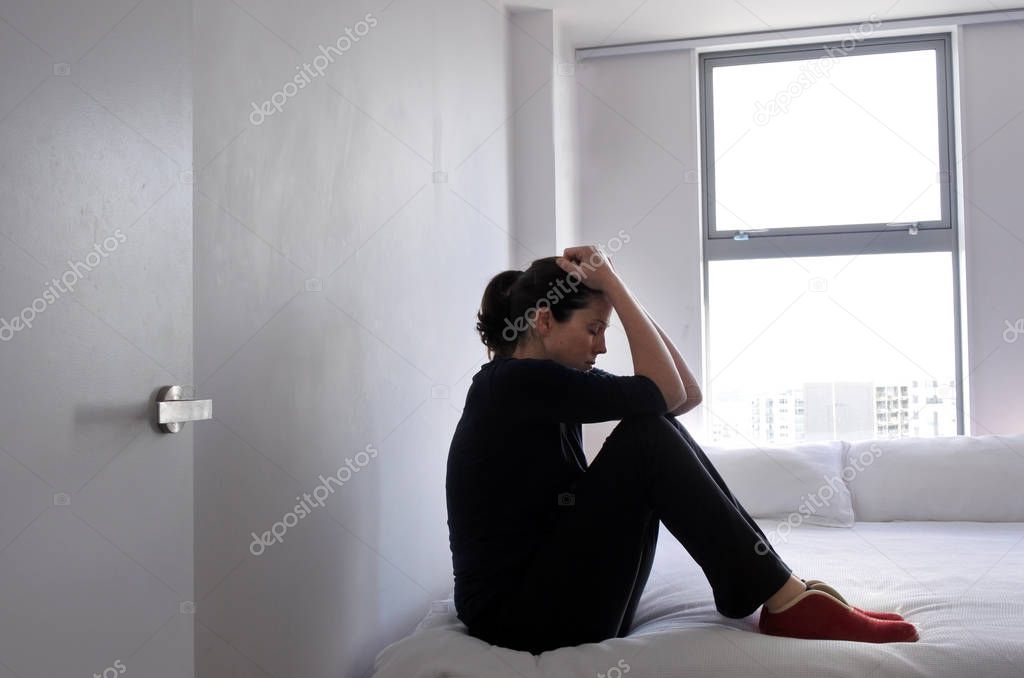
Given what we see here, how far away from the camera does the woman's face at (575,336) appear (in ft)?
5.59

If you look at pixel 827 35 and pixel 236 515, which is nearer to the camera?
pixel 236 515

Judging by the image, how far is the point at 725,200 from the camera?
3.55 metres

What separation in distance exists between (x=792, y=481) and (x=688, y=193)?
1217mm

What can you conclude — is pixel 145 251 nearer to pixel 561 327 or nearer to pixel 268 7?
pixel 268 7

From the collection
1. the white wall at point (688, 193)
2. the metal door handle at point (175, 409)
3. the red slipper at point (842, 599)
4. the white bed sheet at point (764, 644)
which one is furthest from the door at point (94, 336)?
the white wall at point (688, 193)

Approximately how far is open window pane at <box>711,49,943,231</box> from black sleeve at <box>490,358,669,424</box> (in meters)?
2.15

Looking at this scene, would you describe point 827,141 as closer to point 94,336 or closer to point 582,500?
point 582,500

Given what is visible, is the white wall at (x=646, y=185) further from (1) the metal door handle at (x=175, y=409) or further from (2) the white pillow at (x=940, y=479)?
(1) the metal door handle at (x=175, y=409)

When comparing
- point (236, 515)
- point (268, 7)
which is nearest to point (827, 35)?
point (268, 7)

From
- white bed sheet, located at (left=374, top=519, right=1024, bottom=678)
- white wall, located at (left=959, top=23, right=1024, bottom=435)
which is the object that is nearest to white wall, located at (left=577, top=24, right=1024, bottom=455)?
white wall, located at (left=959, top=23, right=1024, bottom=435)

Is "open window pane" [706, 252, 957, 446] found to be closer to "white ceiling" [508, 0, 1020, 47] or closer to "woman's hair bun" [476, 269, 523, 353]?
"white ceiling" [508, 0, 1020, 47]

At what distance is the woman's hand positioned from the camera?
169cm

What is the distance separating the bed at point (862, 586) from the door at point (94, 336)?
23.7 inches

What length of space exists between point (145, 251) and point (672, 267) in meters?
2.70
